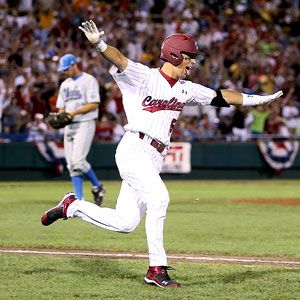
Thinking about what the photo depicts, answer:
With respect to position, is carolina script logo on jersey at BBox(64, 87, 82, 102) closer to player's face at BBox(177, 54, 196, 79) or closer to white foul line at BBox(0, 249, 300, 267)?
white foul line at BBox(0, 249, 300, 267)

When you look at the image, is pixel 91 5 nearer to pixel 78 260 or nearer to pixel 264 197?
pixel 264 197

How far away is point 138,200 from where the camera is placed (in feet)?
25.6

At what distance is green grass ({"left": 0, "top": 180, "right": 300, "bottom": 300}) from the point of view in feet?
23.8

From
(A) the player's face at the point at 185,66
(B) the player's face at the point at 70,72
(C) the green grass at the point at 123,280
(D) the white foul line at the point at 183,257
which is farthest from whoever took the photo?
(B) the player's face at the point at 70,72

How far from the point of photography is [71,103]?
46.7 ft

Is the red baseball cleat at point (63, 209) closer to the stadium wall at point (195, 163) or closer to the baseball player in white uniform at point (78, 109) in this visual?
the baseball player in white uniform at point (78, 109)

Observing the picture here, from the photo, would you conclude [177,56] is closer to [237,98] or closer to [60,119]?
[237,98]

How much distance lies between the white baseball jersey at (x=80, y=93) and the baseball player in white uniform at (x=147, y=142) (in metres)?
6.16

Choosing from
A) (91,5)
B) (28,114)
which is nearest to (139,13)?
(91,5)

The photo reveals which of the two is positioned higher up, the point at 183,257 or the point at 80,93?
the point at 80,93

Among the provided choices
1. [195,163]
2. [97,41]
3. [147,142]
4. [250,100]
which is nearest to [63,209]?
[147,142]

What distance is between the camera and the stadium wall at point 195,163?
21000 mm

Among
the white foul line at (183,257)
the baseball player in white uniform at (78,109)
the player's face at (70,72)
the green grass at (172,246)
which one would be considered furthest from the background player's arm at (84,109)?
the white foul line at (183,257)

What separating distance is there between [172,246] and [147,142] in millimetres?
2739
